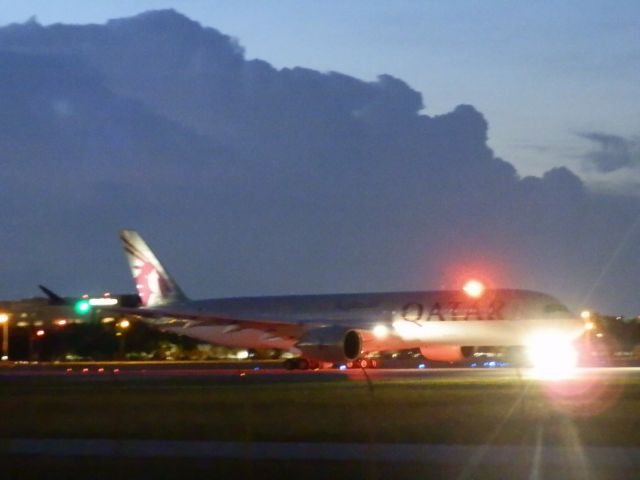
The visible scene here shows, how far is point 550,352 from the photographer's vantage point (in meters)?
57.9

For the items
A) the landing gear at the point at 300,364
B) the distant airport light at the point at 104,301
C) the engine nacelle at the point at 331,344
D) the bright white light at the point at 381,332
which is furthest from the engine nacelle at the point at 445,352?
the distant airport light at the point at 104,301

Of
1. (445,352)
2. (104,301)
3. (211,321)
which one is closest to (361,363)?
(445,352)

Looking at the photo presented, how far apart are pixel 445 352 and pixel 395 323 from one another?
2.60m

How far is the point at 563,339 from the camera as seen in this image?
55188 millimetres

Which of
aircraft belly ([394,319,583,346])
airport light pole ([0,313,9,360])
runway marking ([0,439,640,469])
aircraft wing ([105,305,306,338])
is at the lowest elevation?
runway marking ([0,439,640,469])

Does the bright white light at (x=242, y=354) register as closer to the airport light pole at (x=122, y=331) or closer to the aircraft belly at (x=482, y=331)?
the airport light pole at (x=122, y=331)

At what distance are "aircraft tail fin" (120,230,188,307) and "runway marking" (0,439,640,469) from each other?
157 feet

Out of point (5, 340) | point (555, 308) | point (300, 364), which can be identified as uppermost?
point (5, 340)

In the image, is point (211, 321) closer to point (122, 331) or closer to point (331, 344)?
point (331, 344)

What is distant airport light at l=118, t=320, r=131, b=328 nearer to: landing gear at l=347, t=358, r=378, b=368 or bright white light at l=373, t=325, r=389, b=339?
landing gear at l=347, t=358, r=378, b=368

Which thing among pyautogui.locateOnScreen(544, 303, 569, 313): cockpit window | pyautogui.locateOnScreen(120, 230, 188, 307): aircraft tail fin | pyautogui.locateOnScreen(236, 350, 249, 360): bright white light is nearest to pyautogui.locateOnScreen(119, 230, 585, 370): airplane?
pyautogui.locateOnScreen(544, 303, 569, 313): cockpit window

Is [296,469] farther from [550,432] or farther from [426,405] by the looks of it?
[426,405]

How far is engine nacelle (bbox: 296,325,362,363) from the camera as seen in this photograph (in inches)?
2154

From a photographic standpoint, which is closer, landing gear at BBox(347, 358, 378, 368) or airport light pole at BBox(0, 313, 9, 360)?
landing gear at BBox(347, 358, 378, 368)
